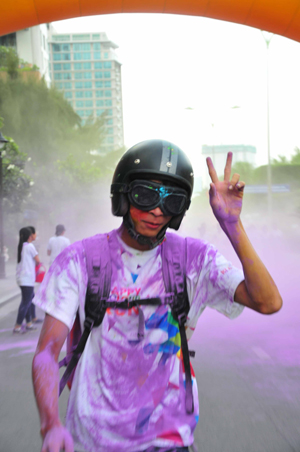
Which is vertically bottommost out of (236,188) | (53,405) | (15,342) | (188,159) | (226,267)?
(15,342)

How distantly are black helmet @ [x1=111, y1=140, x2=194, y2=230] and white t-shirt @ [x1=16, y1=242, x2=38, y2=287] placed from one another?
6.77 m

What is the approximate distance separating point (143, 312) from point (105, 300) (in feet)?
0.51

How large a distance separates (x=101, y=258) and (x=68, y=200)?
5592cm

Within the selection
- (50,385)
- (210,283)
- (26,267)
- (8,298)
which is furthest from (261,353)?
(8,298)

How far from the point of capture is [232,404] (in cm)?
469

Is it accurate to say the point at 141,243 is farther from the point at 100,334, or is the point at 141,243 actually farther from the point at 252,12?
the point at 252,12

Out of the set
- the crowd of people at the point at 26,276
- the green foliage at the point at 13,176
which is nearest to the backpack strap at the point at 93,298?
the crowd of people at the point at 26,276

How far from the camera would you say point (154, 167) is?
2.18 m

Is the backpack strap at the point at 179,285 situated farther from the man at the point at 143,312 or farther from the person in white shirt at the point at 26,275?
the person in white shirt at the point at 26,275

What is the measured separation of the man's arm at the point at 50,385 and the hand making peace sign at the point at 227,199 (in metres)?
0.76

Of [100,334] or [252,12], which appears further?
[252,12]

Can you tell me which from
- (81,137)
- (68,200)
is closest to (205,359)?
(68,200)

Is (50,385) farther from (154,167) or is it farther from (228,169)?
(228,169)

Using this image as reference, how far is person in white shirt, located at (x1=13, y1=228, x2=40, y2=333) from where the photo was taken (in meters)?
8.77
